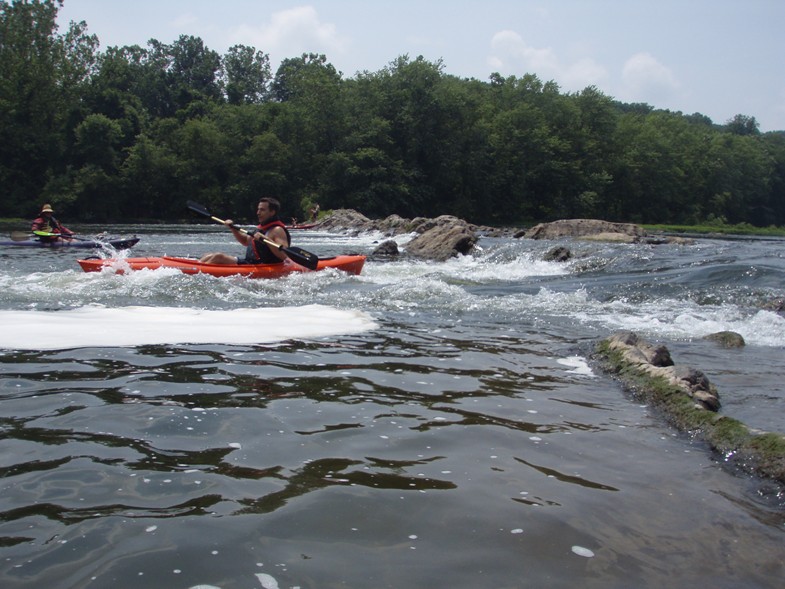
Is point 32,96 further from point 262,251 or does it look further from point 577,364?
point 577,364

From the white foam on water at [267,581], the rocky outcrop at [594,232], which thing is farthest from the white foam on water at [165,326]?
the rocky outcrop at [594,232]

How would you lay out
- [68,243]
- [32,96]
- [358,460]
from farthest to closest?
[32,96]
[68,243]
[358,460]

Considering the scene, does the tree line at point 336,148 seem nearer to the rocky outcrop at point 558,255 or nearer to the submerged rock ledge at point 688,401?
the rocky outcrop at point 558,255

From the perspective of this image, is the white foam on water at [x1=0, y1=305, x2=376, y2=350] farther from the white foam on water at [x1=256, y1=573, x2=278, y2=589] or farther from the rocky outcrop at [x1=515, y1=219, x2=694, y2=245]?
the rocky outcrop at [x1=515, y1=219, x2=694, y2=245]

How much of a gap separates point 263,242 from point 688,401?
755cm

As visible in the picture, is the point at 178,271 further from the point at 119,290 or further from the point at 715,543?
the point at 715,543

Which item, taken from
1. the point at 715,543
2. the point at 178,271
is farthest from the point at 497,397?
the point at 178,271

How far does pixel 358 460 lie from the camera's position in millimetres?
3201

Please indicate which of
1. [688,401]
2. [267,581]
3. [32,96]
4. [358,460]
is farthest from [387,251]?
[32,96]

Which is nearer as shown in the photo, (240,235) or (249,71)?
(240,235)

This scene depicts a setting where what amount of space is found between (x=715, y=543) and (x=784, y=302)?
699cm

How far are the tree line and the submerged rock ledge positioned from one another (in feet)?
134

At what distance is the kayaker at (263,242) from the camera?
34.2ft

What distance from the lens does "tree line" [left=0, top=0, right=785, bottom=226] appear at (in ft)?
143
